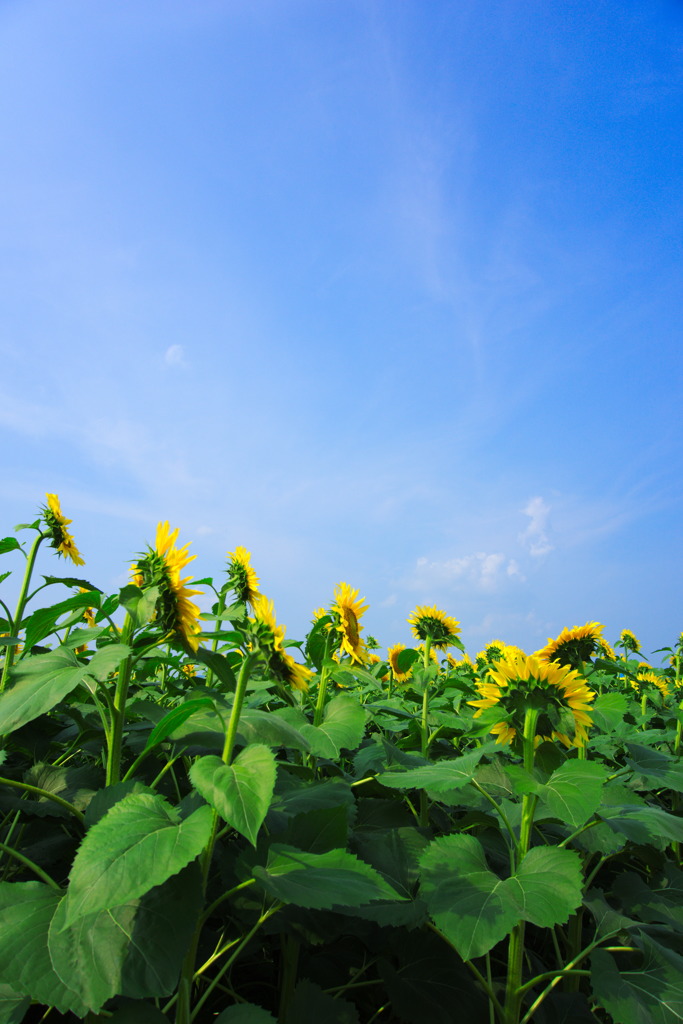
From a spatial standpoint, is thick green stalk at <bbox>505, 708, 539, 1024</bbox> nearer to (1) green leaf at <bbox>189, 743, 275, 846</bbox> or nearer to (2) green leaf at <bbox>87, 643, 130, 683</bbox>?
(1) green leaf at <bbox>189, 743, 275, 846</bbox>

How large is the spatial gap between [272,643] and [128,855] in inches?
24.1

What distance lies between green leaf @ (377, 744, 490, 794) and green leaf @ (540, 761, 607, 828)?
23 cm

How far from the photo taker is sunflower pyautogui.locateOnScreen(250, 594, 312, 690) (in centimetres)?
172

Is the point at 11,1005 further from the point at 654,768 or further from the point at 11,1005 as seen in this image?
the point at 654,768

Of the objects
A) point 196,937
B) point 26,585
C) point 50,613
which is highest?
point 26,585

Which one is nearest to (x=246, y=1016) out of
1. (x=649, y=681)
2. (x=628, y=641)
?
(x=649, y=681)

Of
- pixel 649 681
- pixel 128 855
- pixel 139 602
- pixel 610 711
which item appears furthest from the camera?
pixel 649 681

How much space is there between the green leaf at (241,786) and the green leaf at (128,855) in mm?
51

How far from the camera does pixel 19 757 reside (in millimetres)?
2750

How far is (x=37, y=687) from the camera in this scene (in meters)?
1.59

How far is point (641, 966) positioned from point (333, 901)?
4.17 feet

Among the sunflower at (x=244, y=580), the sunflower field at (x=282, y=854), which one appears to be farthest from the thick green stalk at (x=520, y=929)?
the sunflower at (x=244, y=580)

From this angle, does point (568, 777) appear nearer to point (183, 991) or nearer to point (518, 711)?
point (518, 711)

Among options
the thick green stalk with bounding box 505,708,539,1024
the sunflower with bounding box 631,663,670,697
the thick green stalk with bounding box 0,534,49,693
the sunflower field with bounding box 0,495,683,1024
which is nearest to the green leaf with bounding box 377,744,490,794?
the sunflower field with bounding box 0,495,683,1024
